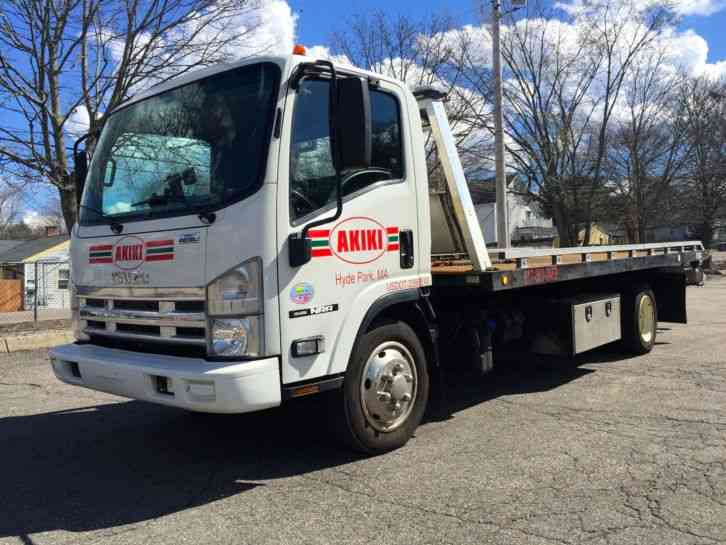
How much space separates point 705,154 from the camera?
1309 inches

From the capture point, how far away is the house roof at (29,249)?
36025mm

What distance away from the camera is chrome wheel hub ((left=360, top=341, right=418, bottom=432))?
4316 mm

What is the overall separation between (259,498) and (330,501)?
45 centimetres

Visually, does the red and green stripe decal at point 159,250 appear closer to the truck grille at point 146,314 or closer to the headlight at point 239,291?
the truck grille at point 146,314

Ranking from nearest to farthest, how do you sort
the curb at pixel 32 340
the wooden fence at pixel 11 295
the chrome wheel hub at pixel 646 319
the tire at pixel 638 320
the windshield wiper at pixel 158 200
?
the windshield wiper at pixel 158 200 < the tire at pixel 638 320 < the chrome wheel hub at pixel 646 319 < the curb at pixel 32 340 < the wooden fence at pixel 11 295

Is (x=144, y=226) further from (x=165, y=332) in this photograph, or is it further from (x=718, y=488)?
(x=718, y=488)

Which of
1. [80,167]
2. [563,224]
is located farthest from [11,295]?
[80,167]

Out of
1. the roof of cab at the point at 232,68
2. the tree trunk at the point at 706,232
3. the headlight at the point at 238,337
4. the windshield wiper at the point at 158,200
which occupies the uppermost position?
the tree trunk at the point at 706,232

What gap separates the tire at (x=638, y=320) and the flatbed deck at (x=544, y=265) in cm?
40

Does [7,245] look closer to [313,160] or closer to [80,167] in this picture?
[80,167]

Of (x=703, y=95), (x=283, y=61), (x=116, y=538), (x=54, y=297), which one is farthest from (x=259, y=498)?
(x=703, y=95)

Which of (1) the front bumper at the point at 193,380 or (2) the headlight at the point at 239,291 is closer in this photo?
(1) the front bumper at the point at 193,380

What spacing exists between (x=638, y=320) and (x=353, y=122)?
5.61m

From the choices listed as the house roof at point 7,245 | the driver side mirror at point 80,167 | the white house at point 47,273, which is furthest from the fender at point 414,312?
the house roof at point 7,245
